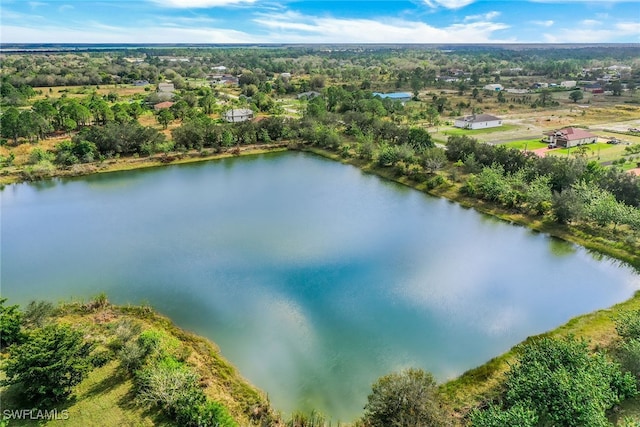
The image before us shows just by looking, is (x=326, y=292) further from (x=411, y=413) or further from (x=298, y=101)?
(x=298, y=101)

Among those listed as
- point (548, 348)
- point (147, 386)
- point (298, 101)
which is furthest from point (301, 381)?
point (298, 101)

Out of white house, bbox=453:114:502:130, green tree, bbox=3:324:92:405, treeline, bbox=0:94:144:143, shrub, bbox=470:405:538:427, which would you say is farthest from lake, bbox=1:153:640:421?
white house, bbox=453:114:502:130

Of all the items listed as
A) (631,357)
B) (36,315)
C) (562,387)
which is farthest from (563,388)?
(36,315)

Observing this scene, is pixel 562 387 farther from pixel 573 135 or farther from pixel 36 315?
pixel 573 135

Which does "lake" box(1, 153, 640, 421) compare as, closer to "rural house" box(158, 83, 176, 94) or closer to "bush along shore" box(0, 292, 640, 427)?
"bush along shore" box(0, 292, 640, 427)

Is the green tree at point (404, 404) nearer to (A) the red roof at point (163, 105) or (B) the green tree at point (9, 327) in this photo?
(B) the green tree at point (9, 327)

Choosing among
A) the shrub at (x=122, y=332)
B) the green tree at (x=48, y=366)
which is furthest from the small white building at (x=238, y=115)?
the green tree at (x=48, y=366)
